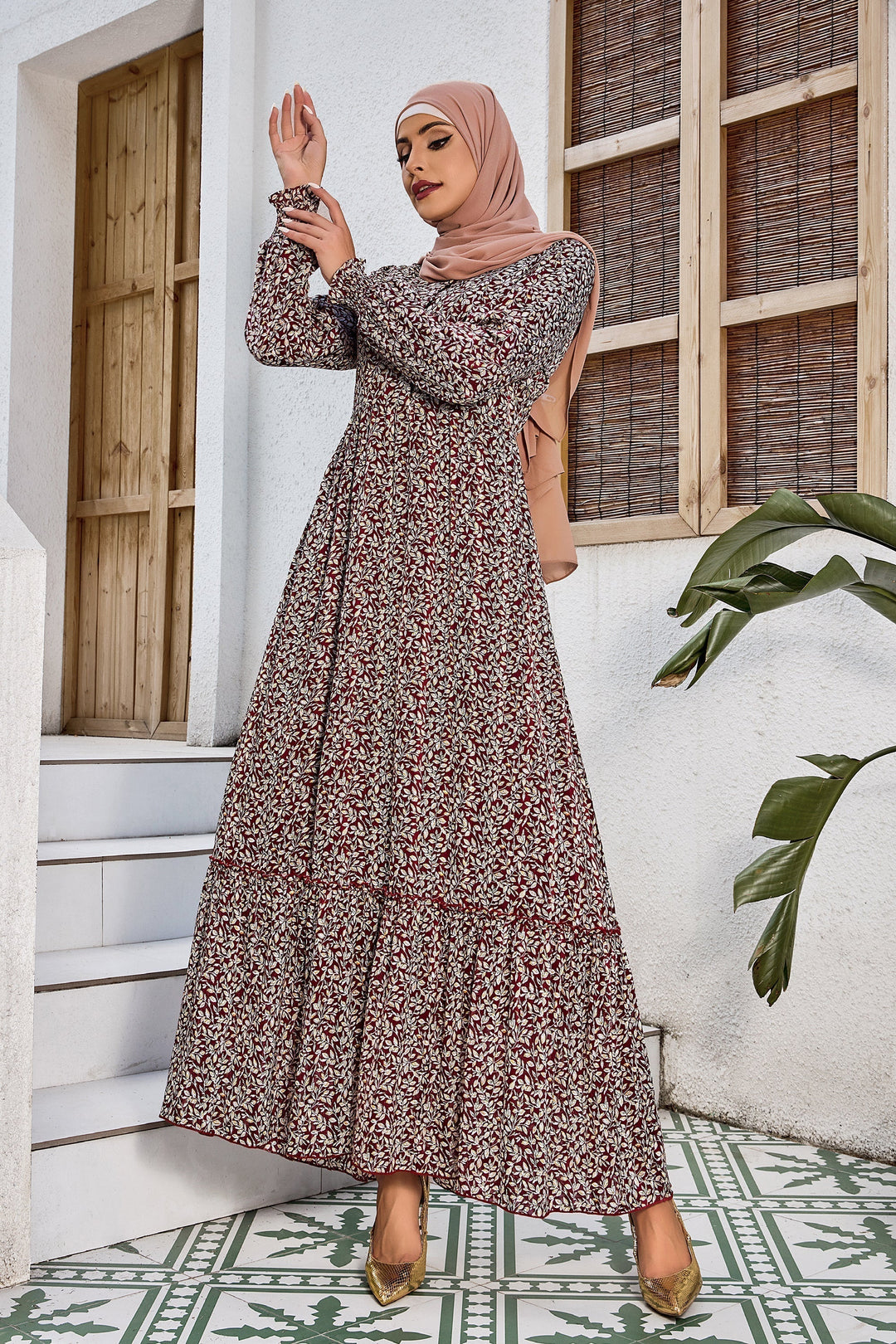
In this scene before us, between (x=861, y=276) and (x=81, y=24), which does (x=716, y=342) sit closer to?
(x=861, y=276)

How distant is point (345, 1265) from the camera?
1.67 meters

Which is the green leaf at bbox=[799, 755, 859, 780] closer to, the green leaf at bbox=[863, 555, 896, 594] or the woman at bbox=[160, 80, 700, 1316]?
the green leaf at bbox=[863, 555, 896, 594]

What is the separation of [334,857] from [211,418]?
6.91 ft

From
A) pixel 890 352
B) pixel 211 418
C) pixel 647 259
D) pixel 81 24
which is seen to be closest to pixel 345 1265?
pixel 890 352

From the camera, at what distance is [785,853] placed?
1.77 meters

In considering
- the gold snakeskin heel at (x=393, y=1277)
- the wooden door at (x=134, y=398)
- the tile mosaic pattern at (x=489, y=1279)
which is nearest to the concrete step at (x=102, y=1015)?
the tile mosaic pattern at (x=489, y=1279)

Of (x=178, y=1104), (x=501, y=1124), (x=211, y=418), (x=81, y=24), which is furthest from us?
(x=81, y=24)

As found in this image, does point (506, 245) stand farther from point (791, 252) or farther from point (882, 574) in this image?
point (791, 252)

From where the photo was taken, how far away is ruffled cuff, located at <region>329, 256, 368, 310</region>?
1575 mm

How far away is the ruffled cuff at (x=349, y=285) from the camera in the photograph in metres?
1.58

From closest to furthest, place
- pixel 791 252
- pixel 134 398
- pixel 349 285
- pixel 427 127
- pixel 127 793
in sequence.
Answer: pixel 349 285
pixel 427 127
pixel 791 252
pixel 127 793
pixel 134 398

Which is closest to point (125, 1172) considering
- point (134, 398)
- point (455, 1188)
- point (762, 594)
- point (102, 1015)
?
point (102, 1015)

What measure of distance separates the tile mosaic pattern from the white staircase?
5 centimetres

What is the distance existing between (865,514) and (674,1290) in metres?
1.06
